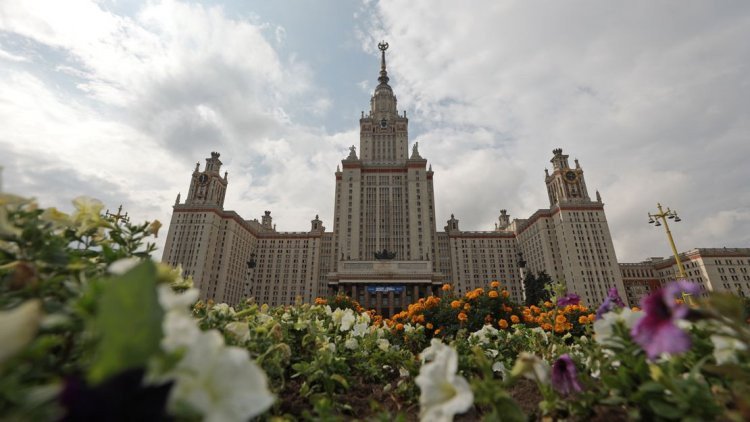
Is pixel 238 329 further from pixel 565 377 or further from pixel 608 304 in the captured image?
pixel 608 304

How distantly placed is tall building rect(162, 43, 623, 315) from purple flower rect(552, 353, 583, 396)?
5275 cm

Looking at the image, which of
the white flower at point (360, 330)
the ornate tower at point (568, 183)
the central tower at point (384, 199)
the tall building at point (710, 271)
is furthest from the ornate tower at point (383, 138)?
the white flower at point (360, 330)

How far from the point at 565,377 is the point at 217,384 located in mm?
1924

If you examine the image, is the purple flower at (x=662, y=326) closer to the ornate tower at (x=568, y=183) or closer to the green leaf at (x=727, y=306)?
the green leaf at (x=727, y=306)

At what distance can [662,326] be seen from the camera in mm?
1146

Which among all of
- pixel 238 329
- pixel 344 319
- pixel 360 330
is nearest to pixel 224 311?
pixel 238 329

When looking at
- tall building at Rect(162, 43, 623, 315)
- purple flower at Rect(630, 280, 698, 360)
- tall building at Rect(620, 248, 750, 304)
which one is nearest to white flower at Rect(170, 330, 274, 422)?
purple flower at Rect(630, 280, 698, 360)

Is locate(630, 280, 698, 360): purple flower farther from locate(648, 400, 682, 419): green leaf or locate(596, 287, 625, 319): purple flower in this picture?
locate(596, 287, 625, 319): purple flower

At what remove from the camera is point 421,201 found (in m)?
67.1

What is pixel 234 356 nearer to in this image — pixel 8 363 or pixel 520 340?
pixel 8 363

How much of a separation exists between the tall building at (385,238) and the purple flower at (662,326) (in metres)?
53.5

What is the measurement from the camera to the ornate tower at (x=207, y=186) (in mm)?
73000

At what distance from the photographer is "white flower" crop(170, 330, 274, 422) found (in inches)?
30.6

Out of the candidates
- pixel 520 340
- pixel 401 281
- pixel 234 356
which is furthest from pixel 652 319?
pixel 401 281
